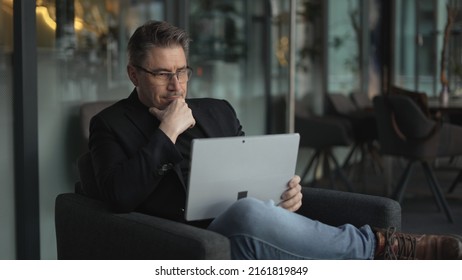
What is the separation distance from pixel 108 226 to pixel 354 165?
5.96 m

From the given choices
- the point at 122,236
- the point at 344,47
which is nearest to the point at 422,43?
the point at 344,47

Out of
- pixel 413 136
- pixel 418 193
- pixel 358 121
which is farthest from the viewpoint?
pixel 358 121

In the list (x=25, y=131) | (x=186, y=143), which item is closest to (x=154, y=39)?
(x=186, y=143)

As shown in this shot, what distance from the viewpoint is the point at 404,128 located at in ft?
20.6

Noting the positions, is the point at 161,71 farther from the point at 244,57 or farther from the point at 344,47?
the point at 344,47

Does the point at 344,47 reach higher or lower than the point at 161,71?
higher

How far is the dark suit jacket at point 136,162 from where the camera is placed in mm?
2729

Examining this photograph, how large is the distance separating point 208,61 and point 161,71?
9.70ft

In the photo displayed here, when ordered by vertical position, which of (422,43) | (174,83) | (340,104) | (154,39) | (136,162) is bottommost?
(136,162)

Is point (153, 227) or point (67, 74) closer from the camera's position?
point (153, 227)

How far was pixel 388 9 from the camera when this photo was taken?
37.0ft

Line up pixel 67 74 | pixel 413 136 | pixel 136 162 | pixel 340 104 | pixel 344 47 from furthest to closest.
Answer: pixel 344 47 → pixel 340 104 → pixel 413 136 → pixel 67 74 → pixel 136 162

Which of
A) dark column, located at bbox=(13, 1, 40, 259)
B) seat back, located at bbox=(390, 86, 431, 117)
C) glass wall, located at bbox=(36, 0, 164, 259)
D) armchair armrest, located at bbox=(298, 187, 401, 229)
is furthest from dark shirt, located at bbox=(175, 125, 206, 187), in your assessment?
seat back, located at bbox=(390, 86, 431, 117)

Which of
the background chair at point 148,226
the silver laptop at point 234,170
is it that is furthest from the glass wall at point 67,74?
the silver laptop at point 234,170
